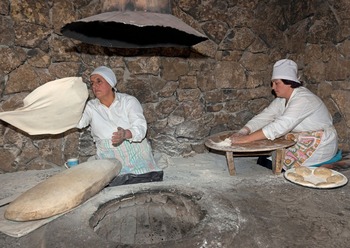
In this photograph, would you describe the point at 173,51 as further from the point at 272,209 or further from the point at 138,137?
the point at 272,209

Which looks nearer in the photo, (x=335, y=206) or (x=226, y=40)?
(x=335, y=206)

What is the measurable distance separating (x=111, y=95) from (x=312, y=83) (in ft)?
8.33

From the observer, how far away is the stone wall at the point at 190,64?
3029mm

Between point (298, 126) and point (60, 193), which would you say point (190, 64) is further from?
point (60, 193)

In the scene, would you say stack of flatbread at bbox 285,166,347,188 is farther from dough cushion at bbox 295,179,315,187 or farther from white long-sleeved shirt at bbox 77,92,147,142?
white long-sleeved shirt at bbox 77,92,147,142

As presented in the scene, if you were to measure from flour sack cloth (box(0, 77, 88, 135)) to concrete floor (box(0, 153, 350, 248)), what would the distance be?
0.72 metres

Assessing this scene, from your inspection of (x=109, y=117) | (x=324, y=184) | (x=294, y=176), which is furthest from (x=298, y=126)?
(x=109, y=117)

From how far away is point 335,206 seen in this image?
2.07 metres

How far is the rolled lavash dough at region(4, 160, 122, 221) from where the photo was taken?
5.90 feet

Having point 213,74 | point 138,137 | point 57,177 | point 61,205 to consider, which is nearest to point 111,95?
point 138,137

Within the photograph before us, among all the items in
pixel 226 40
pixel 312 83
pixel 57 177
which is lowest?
pixel 57 177

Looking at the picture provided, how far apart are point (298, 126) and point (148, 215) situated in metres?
1.57

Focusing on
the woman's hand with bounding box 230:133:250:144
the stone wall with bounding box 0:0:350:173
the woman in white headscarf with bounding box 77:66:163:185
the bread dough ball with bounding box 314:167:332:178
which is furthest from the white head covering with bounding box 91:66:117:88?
the bread dough ball with bounding box 314:167:332:178

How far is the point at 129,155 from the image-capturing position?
2.75m
